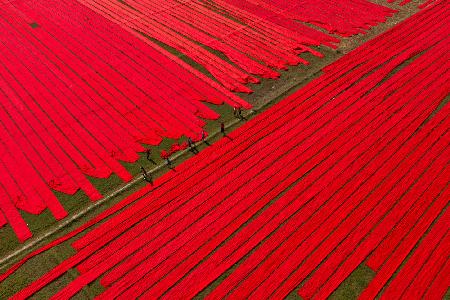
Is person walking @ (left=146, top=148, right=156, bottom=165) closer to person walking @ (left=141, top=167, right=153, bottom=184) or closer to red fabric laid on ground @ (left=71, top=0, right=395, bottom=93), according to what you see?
person walking @ (left=141, top=167, right=153, bottom=184)

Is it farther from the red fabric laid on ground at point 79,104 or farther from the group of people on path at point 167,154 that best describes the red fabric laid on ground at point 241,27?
the group of people on path at point 167,154

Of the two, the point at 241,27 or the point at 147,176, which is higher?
the point at 241,27

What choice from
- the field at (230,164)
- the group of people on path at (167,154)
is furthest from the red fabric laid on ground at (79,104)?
the group of people on path at (167,154)

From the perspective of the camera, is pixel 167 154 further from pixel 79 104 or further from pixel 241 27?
pixel 241 27

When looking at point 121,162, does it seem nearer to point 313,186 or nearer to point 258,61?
point 313,186

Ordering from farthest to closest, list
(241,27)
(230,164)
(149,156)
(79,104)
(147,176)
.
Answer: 1. (241,27)
2. (79,104)
3. (149,156)
4. (230,164)
5. (147,176)

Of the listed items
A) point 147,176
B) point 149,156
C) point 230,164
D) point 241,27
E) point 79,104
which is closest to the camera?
point 147,176

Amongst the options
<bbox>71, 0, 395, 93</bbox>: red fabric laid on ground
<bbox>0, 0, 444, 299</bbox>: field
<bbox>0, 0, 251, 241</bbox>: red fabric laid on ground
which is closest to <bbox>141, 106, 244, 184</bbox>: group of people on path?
<bbox>0, 0, 444, 299</bbox>: field

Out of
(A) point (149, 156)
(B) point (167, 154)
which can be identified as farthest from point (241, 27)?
(A) point (149, 156)
